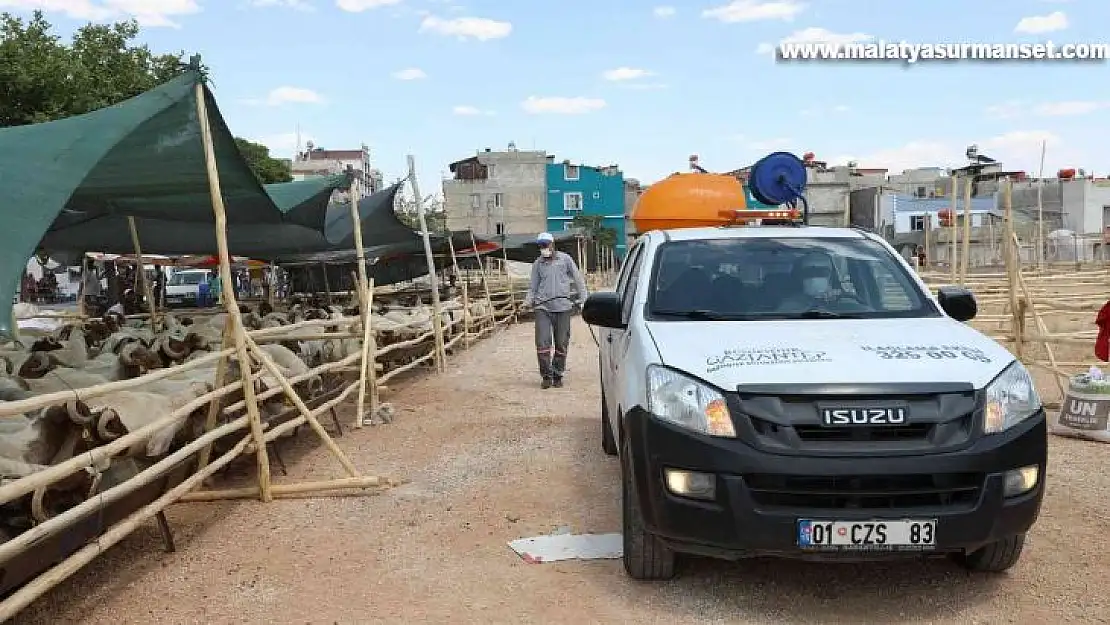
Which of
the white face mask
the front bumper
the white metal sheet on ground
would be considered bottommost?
the white metal sheet on ground

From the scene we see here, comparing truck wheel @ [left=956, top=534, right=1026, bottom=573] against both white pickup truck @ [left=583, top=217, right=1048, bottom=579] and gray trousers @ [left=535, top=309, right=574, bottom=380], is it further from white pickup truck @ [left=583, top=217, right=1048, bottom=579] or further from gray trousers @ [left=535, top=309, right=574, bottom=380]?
gray trousers @ [left=535, top=309, right=574, bottom=380]

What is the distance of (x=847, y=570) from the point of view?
411cm

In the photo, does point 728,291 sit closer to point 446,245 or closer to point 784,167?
point 784,167

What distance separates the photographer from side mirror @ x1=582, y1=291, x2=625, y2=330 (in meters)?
4.65

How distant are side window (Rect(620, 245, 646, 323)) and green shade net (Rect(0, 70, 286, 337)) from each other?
8.59ft

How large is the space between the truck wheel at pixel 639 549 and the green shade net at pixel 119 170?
8.05ft

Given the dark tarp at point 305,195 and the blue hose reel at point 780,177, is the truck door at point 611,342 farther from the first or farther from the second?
the dark tarp at point 305,195

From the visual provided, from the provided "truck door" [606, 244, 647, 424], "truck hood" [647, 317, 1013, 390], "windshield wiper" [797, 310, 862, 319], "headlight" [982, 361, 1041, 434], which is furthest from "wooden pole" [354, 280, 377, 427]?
"headlight" [982, 361, 1041, 434]

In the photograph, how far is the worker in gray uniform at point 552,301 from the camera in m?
10.2

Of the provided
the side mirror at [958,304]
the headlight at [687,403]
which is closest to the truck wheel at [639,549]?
the headlight at [687,403]

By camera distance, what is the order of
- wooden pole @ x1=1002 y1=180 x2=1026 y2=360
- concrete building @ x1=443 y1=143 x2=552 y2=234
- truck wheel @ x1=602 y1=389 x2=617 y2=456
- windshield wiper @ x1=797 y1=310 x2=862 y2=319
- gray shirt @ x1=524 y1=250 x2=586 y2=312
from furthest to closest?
concrete building @ x1=443 y1=143 x2=552 y2=234
gray shirt @ x1=524 y1=250 x2=586 y2=312
wooden pole @ x1=1002 y1=180 x2=1026 y2=360
truck wheel @ x1=602 y1=389 x2=617 y2=456
windshield wiper @ x1=797 y1=310 x2=862 y2=319

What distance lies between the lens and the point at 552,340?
1048 cm

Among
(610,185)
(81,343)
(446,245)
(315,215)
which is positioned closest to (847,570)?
(81,343)

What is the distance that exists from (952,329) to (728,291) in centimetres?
107
